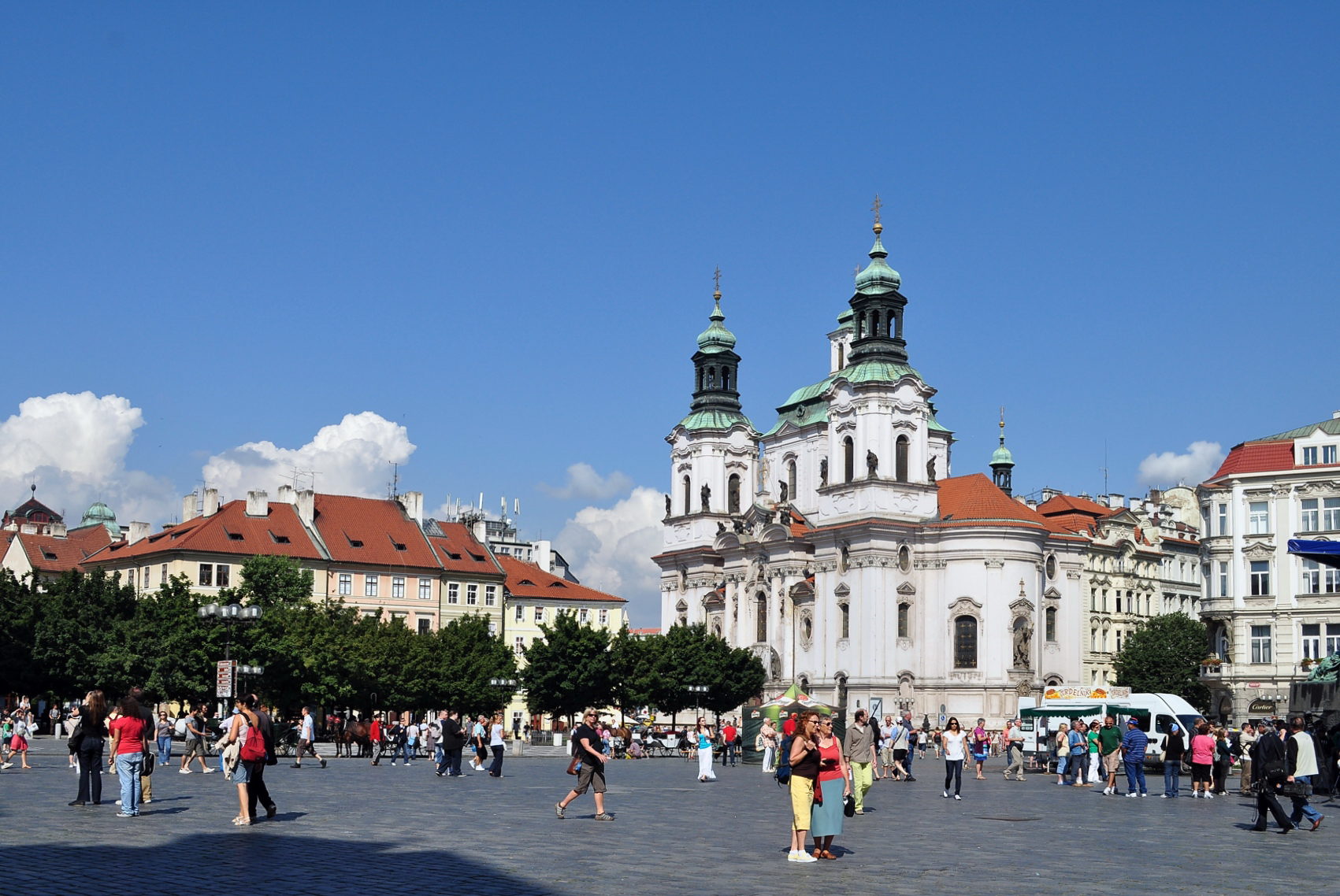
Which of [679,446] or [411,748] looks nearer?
[411,748]

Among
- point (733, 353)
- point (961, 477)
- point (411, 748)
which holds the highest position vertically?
point (733, 353)

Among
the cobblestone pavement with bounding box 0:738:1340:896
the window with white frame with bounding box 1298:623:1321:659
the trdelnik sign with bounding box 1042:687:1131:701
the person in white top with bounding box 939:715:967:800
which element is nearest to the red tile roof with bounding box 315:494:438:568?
the trdelnik sign with bounding box 1042:687:1131:701

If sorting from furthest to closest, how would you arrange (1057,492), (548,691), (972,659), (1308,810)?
1. (1057,492)
2. (972,659)
3. (548,691)
4. (1308,810)

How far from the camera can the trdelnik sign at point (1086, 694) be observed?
55250 mm

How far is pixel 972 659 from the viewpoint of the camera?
89.1 metres

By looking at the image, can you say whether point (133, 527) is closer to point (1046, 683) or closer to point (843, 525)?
point (843, 525)

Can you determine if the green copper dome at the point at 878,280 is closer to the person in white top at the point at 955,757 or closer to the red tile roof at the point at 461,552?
the red tile roof at the point at 461,552

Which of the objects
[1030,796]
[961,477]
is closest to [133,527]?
[961,477]

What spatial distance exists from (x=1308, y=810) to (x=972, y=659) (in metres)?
66.2

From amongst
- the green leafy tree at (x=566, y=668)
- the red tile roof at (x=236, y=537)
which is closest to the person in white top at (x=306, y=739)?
the green leafy tree at (x=566, y=668)

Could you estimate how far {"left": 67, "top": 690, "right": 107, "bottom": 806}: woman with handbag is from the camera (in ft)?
74.6

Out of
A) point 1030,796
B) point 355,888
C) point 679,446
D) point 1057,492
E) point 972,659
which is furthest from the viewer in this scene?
point 1057,492

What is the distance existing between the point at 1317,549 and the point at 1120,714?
19.2 metres

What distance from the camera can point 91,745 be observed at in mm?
23078
